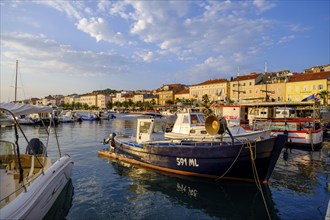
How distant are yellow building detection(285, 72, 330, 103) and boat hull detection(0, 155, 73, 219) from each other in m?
64.4

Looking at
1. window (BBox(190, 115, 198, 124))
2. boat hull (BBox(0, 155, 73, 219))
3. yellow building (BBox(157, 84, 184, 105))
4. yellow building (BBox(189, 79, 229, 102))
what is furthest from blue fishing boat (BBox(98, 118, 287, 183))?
yellow building (BBox(157, 84, 184, 105))

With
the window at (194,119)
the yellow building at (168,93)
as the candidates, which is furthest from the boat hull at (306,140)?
the yellow building at (168,93)

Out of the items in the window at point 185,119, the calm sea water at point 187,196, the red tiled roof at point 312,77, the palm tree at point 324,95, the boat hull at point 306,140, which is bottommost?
the calm sea water at point 187,196

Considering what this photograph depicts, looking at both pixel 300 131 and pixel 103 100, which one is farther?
pixel 103 100

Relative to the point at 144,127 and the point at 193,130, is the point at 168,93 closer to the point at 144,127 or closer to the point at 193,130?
the point at 193,130

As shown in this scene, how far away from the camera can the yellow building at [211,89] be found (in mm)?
96625

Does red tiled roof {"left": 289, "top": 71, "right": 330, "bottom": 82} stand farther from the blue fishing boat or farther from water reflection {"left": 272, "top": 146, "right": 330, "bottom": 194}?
the blue fishing boat

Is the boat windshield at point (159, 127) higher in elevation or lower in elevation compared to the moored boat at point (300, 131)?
higher

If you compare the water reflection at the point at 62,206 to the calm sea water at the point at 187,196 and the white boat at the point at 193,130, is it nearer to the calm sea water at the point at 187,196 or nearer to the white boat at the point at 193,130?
the calm sea water at the point at 187,196

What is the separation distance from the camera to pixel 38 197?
280 inches

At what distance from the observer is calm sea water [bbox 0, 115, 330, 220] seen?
9406 millimetres

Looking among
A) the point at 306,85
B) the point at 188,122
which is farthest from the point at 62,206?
the point at 306,85

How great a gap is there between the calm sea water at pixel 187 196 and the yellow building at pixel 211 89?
79422 millimetres

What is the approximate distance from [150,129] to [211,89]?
292 ft
